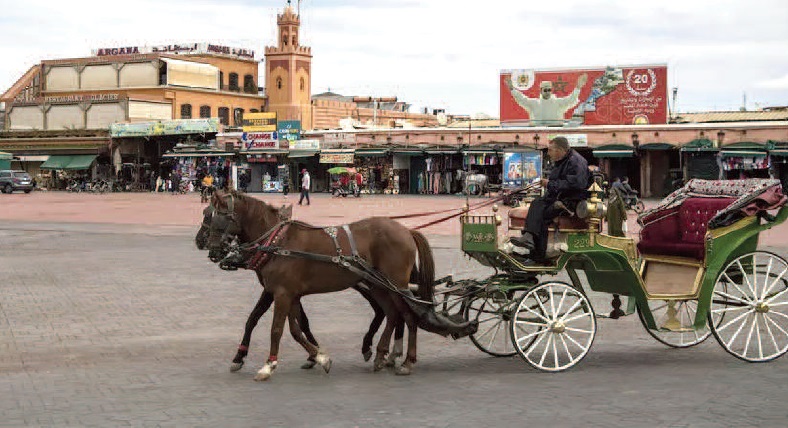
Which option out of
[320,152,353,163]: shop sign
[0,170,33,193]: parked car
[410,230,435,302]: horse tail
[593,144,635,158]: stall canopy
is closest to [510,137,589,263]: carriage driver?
[410,230,435,302]: horse tail

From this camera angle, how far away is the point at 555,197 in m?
8.91

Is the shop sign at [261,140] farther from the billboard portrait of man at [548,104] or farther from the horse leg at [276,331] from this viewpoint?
the horse leg at [276,331]

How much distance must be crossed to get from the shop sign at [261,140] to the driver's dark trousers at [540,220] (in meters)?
53.7

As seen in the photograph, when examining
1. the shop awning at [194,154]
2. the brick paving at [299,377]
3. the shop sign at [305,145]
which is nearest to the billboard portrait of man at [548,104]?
the shop sign at [305,145]

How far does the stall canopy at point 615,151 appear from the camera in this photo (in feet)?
167

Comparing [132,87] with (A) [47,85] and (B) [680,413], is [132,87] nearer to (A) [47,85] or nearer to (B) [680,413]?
(A) [47,85]

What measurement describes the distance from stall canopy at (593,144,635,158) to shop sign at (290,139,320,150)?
57.7 feet

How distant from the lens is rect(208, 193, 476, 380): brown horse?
8609 millimetres

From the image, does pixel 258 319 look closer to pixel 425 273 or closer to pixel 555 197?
pixel 425 273

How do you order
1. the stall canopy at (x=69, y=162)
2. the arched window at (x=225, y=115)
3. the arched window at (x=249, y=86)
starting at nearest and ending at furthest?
the stall canopy at (x=69, y=162), the arched window at (x=225, y=115), the arched window at (x=249, y=86)

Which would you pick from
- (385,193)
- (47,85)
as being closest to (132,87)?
(47,85)

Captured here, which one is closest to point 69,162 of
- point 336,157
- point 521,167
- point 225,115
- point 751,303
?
point 225,115

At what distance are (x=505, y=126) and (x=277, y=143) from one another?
1391 centimetres

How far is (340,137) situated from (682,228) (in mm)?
52644
